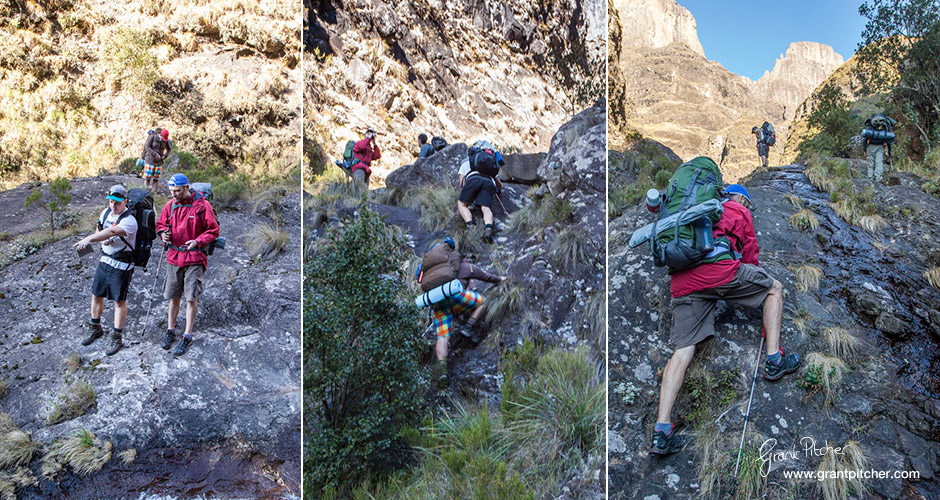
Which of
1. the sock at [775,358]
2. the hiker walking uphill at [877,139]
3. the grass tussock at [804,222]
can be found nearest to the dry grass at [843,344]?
the sock at [775,358]

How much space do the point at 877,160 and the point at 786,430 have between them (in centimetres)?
473

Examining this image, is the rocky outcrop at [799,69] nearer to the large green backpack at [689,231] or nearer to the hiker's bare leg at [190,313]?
the large green backpack at [689,231]

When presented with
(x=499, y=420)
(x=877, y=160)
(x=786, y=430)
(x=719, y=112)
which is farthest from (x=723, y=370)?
(x=877, y=160)

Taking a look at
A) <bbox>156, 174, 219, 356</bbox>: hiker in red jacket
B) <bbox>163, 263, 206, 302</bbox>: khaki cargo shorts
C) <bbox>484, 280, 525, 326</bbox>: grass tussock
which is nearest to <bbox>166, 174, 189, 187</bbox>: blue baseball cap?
<bbox>156, 174, 219, 356</bbox>: hiker in red jacket

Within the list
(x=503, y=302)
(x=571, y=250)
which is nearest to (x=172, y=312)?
(x=503, y=302)

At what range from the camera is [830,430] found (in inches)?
99.6

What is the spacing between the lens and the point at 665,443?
2.64 meters

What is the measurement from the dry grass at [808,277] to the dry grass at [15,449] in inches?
238

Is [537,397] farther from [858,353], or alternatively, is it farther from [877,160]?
[877,160]

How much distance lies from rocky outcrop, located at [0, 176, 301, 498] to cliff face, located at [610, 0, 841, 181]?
170 inches

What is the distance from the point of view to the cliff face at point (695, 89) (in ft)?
14.3
